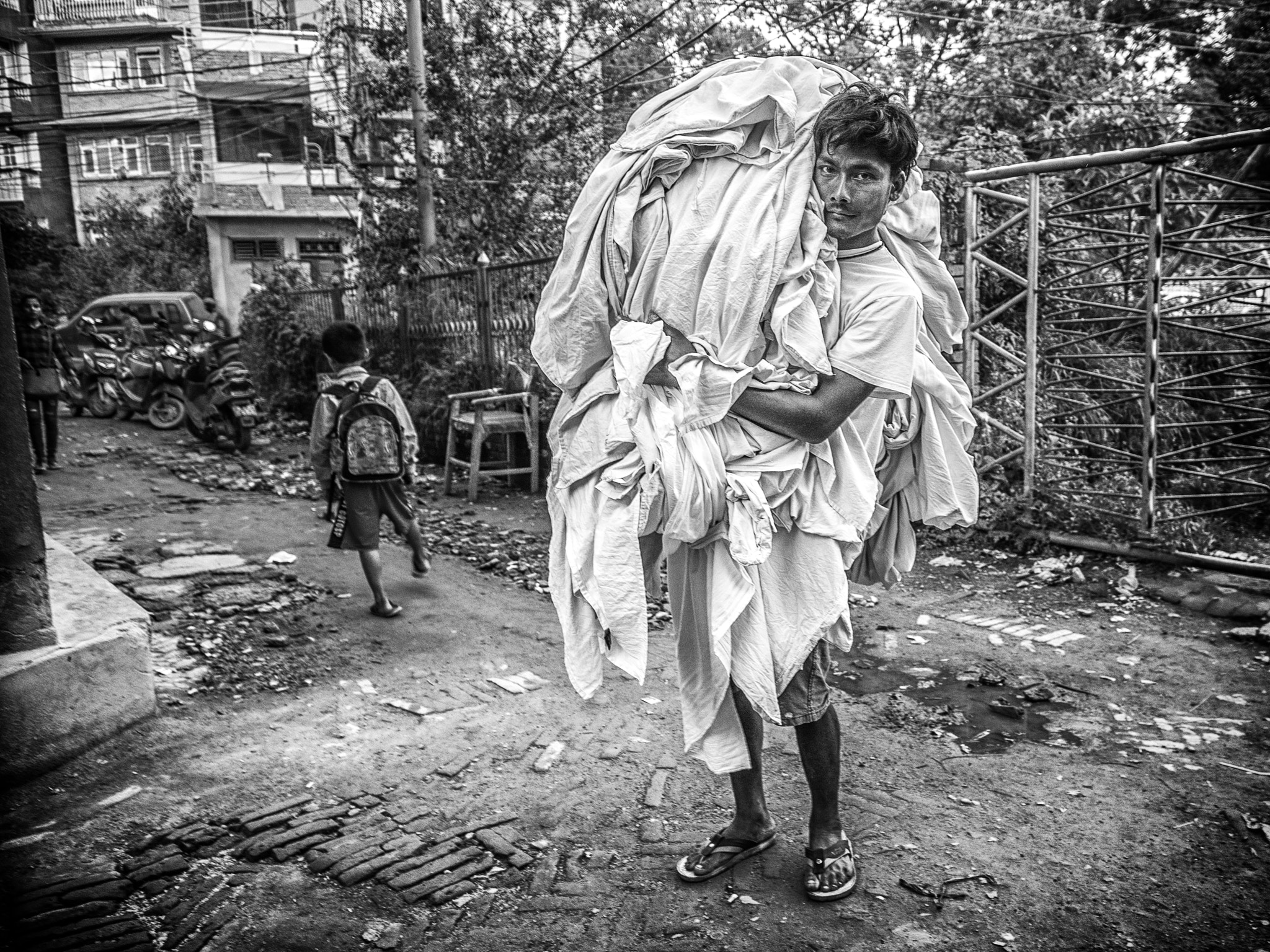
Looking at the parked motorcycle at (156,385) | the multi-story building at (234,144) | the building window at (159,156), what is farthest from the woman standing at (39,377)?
the building window at (159,156)

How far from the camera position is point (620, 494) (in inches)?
87.3

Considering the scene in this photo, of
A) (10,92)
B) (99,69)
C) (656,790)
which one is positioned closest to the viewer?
(656,790)

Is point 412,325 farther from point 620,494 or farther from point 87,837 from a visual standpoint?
point 620,494

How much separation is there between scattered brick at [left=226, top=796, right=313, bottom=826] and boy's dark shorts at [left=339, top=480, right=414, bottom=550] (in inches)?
83.1

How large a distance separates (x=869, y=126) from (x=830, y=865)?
6.21ft

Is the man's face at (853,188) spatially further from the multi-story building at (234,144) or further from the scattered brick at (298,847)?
the multi-story building at (234,144)

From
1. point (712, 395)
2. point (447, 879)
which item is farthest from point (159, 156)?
point (712, 395)

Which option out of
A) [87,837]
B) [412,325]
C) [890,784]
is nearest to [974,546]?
[890,784]

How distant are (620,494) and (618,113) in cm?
1262

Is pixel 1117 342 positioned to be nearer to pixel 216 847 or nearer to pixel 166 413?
pixel 216 847

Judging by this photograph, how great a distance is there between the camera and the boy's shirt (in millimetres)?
5051

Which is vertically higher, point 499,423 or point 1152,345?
point 1152,345

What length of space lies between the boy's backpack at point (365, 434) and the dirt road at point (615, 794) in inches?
32.7

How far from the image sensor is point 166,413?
40.4ft
